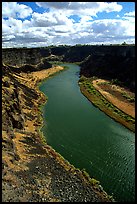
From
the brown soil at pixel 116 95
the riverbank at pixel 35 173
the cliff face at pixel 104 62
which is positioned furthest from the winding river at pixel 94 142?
the cliff face at pixel 104 62

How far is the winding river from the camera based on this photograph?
45.4 metres

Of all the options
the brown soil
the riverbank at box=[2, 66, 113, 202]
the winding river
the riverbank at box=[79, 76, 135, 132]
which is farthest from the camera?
the brown soil

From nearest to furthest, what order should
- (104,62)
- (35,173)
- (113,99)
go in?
(35,173) < (113,99) < (104,62)

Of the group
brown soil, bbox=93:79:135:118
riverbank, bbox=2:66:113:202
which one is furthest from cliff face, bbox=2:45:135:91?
riverbank, bbox=2:66:113:202

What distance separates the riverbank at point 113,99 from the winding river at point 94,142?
8.68 ft

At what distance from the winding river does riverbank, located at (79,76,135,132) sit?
265 cm

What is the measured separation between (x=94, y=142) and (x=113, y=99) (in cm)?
3989

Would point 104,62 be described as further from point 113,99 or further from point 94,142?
point 94,142

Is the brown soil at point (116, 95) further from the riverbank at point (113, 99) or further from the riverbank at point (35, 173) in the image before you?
the riverbank at point (35, 173)

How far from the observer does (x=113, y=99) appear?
9631 cm

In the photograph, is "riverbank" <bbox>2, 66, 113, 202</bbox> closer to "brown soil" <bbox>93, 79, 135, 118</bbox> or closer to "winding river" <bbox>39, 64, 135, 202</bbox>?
"winding river" <bbox>39, 64, 135, 202</bbox>

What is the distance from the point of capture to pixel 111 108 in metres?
85.1

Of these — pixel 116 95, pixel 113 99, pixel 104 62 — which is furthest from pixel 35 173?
pixel 104 62

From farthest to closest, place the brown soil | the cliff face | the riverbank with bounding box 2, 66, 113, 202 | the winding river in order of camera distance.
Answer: the cliff face
the brown soil
the winding river
the riverbank with bounding box 2, 66, 113, 202
